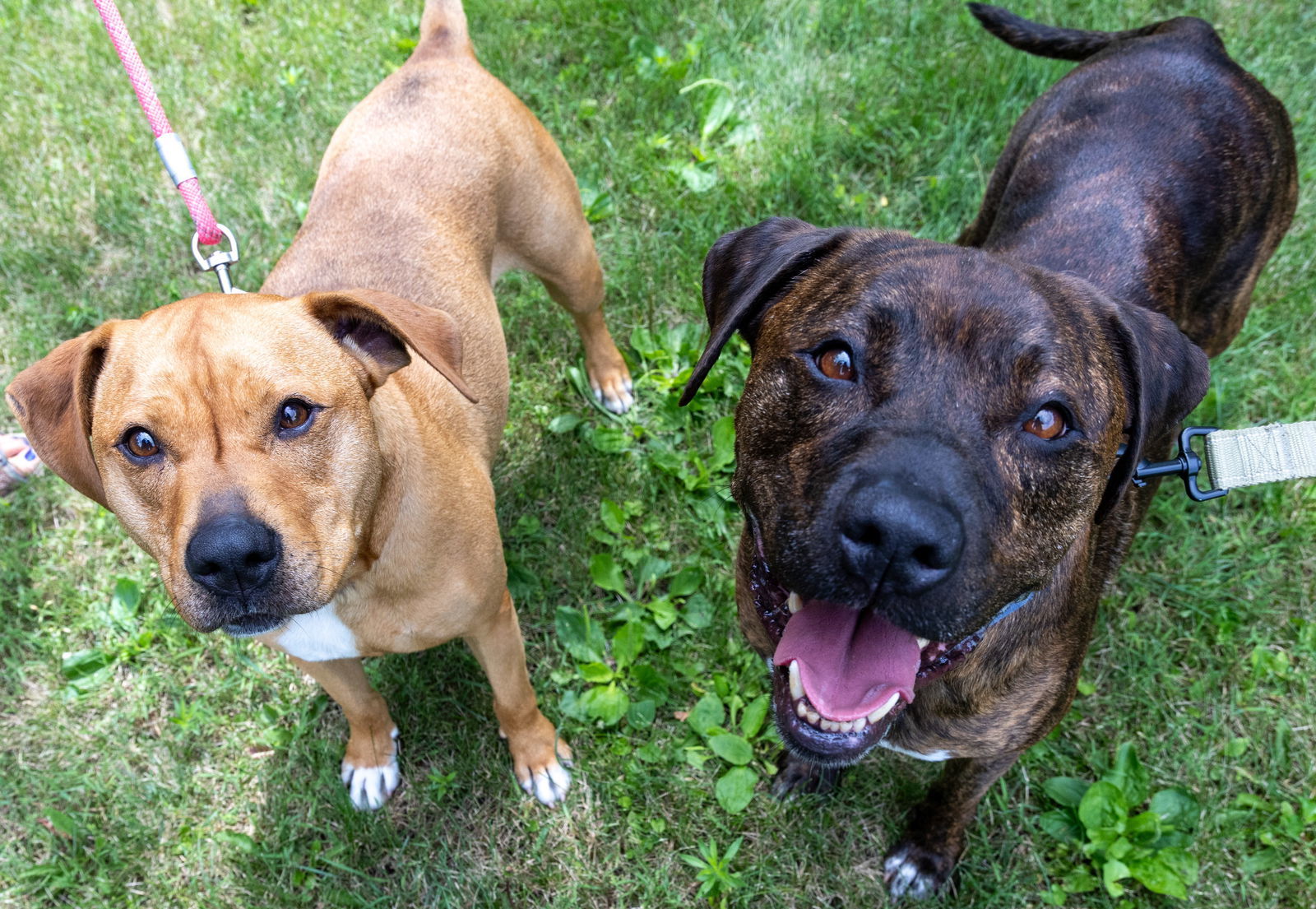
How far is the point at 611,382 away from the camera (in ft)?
15.4

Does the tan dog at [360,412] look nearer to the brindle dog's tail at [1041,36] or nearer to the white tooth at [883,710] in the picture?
the white tooth at [883,710]

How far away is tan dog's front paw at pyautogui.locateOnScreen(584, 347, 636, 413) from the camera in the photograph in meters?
4.67

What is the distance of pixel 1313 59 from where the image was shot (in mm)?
5293

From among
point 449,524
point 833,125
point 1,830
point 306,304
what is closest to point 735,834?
point 449,524

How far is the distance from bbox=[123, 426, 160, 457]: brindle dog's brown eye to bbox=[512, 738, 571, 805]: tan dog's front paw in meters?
1.95

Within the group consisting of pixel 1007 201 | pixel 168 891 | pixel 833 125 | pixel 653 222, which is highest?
pixel 1007 201

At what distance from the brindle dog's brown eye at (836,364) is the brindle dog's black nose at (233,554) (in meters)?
1.47

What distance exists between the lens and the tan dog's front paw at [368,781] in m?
3.67

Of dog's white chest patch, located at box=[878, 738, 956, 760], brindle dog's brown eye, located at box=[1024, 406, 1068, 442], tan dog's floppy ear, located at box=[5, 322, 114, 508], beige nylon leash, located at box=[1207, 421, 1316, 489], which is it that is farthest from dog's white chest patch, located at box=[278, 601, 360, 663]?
beige nylon leash, located at box=[1207, 421, 1316, 489]

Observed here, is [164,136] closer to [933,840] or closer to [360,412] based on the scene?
[360,412]

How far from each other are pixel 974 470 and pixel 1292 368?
3.46m

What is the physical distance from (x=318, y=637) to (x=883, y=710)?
67.2 inches

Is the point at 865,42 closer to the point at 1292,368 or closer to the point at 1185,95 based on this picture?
the point at 1185,95

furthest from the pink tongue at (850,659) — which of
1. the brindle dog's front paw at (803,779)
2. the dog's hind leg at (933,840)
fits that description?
the brindle dog's front paw at (803,779)
